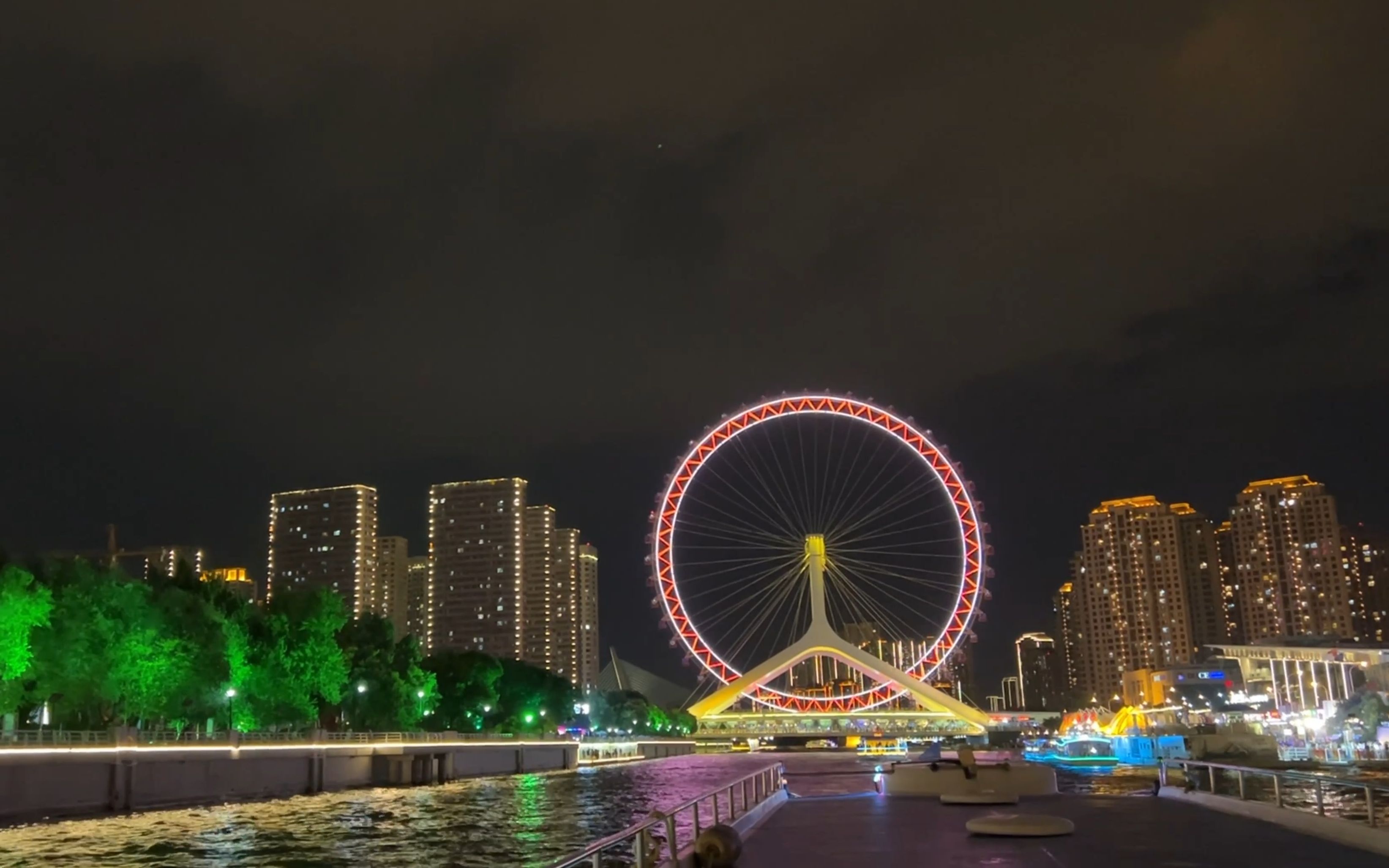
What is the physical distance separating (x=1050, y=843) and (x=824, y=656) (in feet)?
379

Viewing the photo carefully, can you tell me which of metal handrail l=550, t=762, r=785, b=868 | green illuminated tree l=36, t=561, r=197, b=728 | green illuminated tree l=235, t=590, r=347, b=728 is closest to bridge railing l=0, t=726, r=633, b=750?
green illuminated tree l=235, t=590, r=347, b=728

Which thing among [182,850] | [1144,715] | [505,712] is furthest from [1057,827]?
[1144,715]

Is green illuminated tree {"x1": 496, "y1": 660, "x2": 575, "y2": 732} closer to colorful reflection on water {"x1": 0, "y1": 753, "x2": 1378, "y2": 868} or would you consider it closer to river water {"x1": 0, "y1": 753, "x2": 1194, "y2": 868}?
colorful reflection on water {"x1": 0, "y1": 753, "x2": 1378, "y2": 868}

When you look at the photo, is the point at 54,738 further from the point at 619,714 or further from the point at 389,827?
the point at 619,714

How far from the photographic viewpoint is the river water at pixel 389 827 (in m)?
36.8

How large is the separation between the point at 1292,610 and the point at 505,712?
129 meters

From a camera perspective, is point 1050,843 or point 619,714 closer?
Answer: point 1050,843

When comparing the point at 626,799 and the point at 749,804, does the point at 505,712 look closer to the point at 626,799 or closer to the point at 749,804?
the point at 626,799

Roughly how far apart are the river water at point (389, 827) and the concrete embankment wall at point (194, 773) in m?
2.07

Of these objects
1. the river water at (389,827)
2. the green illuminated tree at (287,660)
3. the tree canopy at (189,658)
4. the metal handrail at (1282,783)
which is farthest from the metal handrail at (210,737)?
the metal handrail at (1282,783)

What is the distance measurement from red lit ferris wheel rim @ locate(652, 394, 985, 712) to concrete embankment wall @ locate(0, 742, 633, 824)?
20.1 meters

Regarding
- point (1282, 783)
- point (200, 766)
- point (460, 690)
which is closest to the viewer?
point (1282, 783)

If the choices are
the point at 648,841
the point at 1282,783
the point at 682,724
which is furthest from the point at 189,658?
the point at 682,724

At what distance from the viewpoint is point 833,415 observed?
94688 mm
